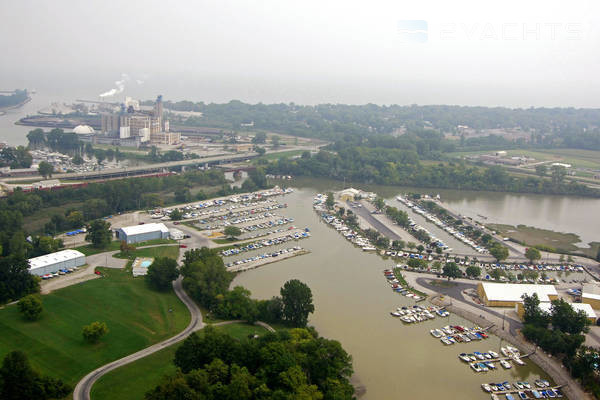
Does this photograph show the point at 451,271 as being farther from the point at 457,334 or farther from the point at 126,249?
the point at 126,249

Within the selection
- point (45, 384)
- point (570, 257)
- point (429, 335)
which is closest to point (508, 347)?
point (429, 335)

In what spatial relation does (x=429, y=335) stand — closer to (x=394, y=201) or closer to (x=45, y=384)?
(x=45, y=384)

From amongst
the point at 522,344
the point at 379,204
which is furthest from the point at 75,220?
the point at 522,344

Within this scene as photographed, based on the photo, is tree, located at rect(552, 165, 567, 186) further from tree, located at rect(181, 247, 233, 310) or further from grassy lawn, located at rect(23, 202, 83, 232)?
grassy lawn, located at rect(23, 202, 83, 232)

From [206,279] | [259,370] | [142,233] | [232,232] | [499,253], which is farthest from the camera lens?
[232,232]

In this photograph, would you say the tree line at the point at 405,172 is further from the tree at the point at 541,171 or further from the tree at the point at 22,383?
the tree at the point at 22,383

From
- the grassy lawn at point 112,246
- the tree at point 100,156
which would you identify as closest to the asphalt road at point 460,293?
the grassy lawn at point 112,246

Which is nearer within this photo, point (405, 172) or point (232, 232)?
point (232, 232)
